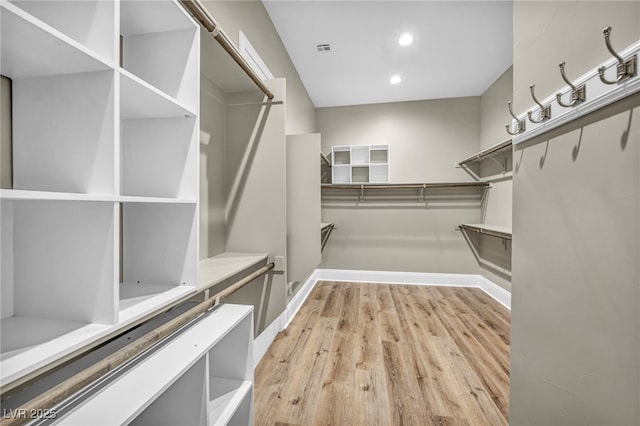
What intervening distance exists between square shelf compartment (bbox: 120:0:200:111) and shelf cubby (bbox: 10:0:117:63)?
27 centimetres

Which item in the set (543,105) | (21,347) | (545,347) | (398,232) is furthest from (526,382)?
(398,232)

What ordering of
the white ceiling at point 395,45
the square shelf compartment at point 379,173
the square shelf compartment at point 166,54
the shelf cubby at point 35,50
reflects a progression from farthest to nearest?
the square shelf compartment at point 379,173
the white ceiling at point 395,45
the square shelf compartment at point 166,54
the shelf cubby at point 35,50

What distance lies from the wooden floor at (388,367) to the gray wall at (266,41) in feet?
6.46

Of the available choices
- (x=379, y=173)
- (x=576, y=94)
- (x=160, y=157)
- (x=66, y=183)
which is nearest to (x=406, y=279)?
(x=379, y=173)

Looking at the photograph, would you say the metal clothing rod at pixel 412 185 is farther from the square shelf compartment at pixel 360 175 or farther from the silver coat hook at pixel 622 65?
the silver coat hook at pixel 622 65

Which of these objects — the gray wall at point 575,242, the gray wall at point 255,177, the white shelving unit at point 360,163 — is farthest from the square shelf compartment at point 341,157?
the gray wall at point 575,242

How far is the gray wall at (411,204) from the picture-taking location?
3699 mm

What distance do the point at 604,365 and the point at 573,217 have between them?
1.36ft

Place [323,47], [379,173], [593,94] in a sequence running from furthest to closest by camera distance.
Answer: [379,173]
[323,47]
[593,94]

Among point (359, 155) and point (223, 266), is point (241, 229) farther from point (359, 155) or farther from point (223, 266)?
point (359, 155)

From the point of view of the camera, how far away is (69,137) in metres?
0.64

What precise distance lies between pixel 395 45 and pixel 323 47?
0.70 meters

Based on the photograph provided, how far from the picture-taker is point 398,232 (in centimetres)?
383

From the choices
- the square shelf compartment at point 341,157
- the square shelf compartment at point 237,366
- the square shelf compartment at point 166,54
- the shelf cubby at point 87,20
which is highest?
the square shelf compartment at point 341,157
